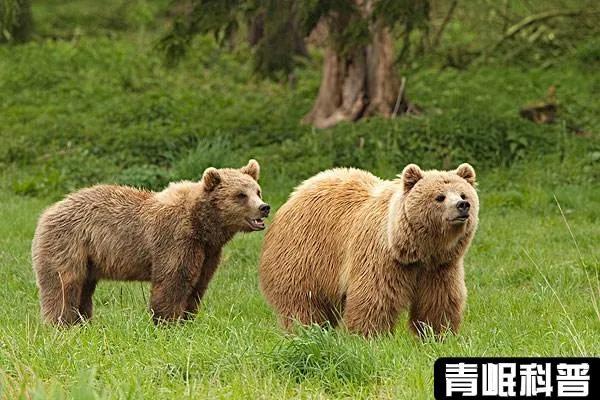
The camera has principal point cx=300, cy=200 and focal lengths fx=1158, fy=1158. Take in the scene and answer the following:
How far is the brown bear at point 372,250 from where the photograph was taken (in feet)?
23.0

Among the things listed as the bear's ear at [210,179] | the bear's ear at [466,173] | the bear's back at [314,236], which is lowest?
the bear's back at [314,236]

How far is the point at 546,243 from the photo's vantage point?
11.1 metres

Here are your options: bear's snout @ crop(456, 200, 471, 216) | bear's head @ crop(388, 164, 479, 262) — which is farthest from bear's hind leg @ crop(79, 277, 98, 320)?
bear's snout @ crop(456, 200, 471, 216)

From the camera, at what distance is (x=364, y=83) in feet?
51.9

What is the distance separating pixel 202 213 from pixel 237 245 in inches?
125

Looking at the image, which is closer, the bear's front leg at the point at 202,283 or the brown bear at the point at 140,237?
the brown bear at the point at 140,237

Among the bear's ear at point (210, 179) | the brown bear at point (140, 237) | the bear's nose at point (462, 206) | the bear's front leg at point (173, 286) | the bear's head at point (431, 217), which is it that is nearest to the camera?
the bear's nose at point (462, 206)

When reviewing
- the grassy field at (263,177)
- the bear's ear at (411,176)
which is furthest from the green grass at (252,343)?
the bear's ear at (411,176)

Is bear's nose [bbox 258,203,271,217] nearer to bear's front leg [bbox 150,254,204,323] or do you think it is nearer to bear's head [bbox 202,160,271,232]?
bear's head [bbox 202,160,271,232]

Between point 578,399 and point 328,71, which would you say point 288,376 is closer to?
point 578,399

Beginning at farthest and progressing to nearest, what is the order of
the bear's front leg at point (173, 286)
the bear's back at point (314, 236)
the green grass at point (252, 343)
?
the bear's front leg at point (173, 286), the bear's back at point (314, 236), the green grass at point (252, 343)

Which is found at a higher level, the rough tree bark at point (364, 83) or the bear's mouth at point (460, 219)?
the bear's mouth at point (460, 219)

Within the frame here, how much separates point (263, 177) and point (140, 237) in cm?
622

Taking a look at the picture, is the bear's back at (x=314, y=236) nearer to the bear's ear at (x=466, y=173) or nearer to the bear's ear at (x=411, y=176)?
the bear's ear at (x=411, y=176)
